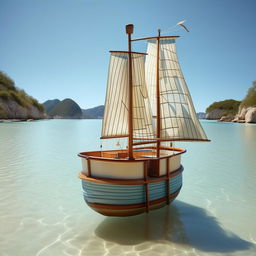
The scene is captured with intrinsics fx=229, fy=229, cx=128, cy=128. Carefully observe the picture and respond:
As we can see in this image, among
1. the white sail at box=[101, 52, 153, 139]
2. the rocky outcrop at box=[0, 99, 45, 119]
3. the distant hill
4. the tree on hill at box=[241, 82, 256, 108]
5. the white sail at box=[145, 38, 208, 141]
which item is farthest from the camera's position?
the tree on hill at box=[241, 82, 256, 108]

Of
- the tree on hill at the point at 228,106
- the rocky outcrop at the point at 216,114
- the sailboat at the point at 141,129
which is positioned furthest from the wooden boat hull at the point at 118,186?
the rocky outcrop at the point at 216,114

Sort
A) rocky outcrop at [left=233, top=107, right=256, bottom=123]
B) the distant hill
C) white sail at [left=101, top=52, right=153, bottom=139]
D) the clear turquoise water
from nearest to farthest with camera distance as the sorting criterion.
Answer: the clear turquoise water, white sail at [left=101, top=52, right=153, bottom=139], rocky outcrop at [left=233, top=107, right=256, bottom=123], the distant hill

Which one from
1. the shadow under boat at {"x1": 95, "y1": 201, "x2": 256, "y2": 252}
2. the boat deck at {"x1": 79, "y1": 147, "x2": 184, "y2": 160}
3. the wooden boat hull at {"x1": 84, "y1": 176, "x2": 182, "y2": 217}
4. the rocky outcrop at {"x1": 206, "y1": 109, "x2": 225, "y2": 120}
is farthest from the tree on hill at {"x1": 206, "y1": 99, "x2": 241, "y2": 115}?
the wooden boat hull at {"x1": 84, "y1": 176, "x2": 182, "y2": 217}

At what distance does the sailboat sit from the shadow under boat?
Answer: 1.95 ft

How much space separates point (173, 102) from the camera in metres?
9.11

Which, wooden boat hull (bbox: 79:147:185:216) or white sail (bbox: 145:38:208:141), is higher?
white sail (bbox: 145:38:208:141)

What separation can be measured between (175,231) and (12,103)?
111246 millimetres

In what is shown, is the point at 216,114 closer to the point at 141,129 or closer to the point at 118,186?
the point at 141,129

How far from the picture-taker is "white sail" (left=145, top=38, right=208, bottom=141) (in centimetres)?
891

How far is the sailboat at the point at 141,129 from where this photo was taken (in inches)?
271

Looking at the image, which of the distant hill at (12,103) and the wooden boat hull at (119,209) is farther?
the distant hill at (12,103)

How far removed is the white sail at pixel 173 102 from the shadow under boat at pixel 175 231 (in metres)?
2.88

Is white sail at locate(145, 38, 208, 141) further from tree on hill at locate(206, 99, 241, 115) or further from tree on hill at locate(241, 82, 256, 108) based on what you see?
tree on hill at locate(206, 99, 241, 115)

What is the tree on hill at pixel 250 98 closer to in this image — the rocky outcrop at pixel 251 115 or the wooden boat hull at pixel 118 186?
the rocky outcrop at pixel 251 115
